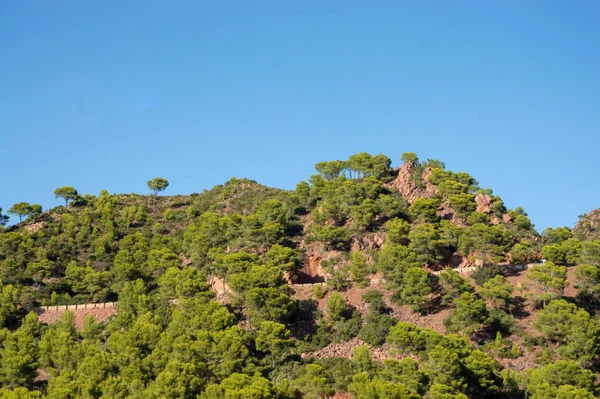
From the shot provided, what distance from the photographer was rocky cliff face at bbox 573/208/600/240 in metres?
107

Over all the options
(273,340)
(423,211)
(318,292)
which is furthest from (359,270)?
(273,340)

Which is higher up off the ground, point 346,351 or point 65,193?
point 65,193

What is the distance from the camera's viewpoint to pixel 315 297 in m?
85.0

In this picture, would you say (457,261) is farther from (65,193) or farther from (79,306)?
(65,193)

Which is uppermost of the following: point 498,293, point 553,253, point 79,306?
point 553,253

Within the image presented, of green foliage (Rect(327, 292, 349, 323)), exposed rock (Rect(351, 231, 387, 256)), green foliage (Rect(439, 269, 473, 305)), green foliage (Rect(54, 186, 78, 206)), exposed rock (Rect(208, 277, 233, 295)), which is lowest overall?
green foliage (Rect(327, 292, 349, 323))

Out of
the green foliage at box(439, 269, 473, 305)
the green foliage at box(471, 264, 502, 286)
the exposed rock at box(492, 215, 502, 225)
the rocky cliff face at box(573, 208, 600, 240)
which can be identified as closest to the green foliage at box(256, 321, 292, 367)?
the green foliage at box(439, 269, 473, 305)

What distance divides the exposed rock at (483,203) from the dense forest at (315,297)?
0.72 feet

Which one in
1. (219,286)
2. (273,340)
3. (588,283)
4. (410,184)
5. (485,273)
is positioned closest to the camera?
(273,340)

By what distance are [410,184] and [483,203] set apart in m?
10.3

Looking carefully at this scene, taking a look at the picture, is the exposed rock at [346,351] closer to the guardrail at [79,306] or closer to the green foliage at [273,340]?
the green foliage at [273,340]

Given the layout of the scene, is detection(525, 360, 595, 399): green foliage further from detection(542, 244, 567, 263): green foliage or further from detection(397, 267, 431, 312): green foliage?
detection(542, 244, 567, 263): green foliage

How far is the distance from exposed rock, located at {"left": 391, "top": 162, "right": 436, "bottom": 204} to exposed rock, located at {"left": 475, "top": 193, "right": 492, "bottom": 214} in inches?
216

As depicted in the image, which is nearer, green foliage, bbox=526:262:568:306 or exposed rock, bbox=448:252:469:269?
green foliage, bbox=526:262:568:306
